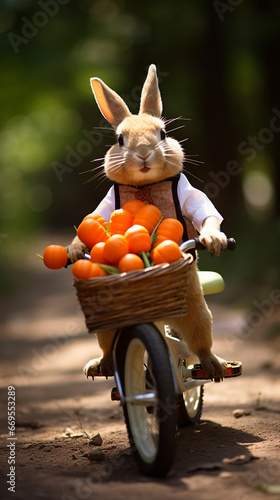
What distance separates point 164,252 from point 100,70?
34.3ft

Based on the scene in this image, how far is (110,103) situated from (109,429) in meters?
2.46

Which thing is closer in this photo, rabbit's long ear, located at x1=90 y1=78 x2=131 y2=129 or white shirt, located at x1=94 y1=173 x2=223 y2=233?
white shirt, located at x1=94 y1=173 x2=223 y2=233

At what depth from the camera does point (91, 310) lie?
3.42m

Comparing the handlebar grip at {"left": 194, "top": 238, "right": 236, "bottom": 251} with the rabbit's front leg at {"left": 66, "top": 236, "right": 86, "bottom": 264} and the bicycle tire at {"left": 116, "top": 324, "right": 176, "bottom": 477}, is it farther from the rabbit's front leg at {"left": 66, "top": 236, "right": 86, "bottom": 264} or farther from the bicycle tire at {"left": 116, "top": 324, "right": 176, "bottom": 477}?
the rabbit's front leg at {"left": 66, "top": 236, "right": 86, "bottom": 264}

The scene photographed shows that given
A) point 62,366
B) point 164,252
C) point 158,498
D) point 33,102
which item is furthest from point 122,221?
point 33,102

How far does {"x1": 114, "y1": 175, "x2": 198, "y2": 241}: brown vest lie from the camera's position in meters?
4.10

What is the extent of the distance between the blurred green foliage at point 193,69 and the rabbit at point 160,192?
5549 millimetres

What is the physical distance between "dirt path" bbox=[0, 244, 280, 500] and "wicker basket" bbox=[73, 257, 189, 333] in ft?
2.74

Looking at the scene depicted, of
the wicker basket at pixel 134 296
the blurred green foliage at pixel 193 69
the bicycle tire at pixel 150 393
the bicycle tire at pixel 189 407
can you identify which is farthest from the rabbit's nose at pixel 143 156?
the blurred green foliage at pixel 193 69

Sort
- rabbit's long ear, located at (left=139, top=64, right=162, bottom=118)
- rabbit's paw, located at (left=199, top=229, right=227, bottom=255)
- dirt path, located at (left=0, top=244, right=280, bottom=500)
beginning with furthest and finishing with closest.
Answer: rabbit's long ear, located at (left=139, top=64, right=162, bottom=118) < rabbit's paw, located at (left=199, top=229, right=227, bottom=255) < dirt path, located at (left=0, top=244, right=280, bottom=500)

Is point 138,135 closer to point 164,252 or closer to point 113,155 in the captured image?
point 113,155

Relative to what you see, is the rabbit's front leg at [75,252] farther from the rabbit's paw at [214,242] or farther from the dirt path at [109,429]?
the dirt path at [109,429]

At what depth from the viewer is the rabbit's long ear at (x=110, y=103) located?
4227 millimetres

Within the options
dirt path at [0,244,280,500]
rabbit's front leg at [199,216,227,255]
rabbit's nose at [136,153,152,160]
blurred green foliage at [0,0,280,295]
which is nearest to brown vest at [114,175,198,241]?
rabbit's nose at [136,153,152,160]
